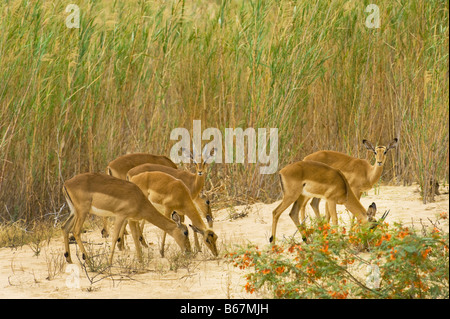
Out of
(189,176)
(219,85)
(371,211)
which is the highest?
(219,85)

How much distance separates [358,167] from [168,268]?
2683 millimetres

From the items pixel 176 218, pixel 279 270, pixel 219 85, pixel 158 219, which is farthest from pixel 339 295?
pixel 219 85

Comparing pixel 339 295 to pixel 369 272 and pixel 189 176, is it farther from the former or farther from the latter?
pixel 189 176

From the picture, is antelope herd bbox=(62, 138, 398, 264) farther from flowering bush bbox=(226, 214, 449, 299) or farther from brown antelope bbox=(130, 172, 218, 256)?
flowering bush bbox=(226, 214, 449, 299)

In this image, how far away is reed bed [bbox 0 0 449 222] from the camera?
8305 mm

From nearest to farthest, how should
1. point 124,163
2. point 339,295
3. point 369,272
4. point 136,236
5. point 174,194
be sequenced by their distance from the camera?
point 339,295 → point 369,272 → point 136,236 → point 174,194 → point 124,163

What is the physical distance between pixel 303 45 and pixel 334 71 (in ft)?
3.12

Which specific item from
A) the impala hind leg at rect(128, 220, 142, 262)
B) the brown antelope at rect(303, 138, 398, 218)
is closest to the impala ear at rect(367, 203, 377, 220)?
the brown antelope at rect(303, 138, 398, 218)

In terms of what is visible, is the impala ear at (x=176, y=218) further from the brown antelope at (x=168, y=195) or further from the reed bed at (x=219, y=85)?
the reed bed at (x=219, y=85)

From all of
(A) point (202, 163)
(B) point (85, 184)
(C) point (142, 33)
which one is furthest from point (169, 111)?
(B) point (85, 184)

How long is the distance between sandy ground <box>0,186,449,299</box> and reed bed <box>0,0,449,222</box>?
1.37 feet

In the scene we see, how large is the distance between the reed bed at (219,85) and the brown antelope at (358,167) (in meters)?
0.53

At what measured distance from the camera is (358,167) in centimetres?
829

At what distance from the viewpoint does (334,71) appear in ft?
31.3
